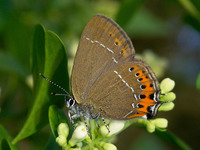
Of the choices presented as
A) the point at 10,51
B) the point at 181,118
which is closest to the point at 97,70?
the point at 10,51

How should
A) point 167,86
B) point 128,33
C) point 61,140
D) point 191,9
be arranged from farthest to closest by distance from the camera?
point 128,33 → point 191,9 → point 167,86 → point 61,140

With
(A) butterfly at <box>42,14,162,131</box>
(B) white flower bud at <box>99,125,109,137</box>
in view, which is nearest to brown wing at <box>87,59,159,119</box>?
(A) butterfly at <box>42,14,162,131</box>

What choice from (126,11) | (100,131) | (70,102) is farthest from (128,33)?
(100,131)

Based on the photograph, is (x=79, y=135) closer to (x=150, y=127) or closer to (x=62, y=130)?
(x=62, y=130)

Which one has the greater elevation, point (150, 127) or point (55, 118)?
point (150, 127)

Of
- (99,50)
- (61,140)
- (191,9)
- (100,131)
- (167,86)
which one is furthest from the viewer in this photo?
(191,9)

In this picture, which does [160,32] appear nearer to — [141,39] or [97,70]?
[141,39]

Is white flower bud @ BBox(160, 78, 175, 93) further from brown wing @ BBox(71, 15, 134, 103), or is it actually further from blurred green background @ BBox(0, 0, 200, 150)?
blurred green background @ BBox(0, 0, 200, 150)
